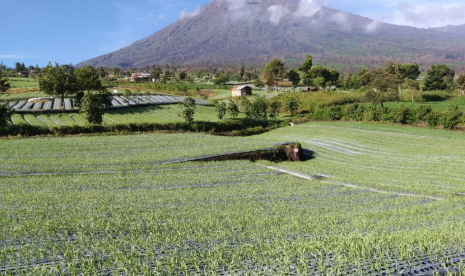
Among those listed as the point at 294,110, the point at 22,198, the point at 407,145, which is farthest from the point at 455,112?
the point at 22,198

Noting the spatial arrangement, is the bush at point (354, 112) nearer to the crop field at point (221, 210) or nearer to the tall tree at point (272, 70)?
the crop field at point (221, 210)

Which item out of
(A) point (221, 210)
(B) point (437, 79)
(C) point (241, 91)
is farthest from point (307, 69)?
(A) point (221, 210)

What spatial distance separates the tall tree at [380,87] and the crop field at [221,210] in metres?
16.3

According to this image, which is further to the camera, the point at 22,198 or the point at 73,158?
the point at 73,158

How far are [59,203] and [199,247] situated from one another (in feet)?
24.3

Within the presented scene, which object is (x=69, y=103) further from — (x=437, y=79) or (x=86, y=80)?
(x=437, y=79)

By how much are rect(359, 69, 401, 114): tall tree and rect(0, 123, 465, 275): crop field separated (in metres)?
16.3

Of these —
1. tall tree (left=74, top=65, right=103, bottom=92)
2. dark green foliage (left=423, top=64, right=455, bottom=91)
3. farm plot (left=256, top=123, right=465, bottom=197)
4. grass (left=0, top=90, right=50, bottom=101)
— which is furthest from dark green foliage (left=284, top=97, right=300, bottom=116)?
grass (left=0, top=90, right=50, bottom=101)

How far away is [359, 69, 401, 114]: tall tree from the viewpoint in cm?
4328

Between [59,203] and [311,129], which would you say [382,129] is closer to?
[311,129]

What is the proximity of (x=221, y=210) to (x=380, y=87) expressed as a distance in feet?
136

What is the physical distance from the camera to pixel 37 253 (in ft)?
21.8

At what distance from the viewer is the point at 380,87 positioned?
45.0m

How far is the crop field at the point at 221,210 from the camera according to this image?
19.7 feet
